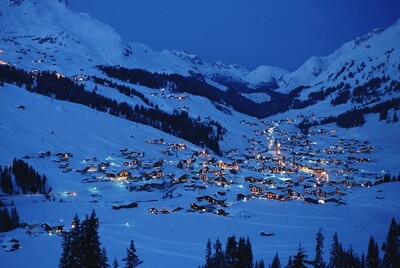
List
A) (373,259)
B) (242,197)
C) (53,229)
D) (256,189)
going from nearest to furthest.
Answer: (373,259)
(53,229)
(242,197)
(256,189)

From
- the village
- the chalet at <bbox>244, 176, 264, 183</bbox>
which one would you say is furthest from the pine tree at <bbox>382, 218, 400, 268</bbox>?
the chalet at <bbox>244, 176, 264, 183</bbox>

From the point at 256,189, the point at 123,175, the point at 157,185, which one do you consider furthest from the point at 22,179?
the point at 256,189

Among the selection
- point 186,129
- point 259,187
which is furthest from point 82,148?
point 186,129

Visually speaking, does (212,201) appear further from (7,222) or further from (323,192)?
(7,222)

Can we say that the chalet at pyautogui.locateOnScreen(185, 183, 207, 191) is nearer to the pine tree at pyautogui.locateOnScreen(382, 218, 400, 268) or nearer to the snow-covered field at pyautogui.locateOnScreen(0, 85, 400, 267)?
the snow-covered field at pyautogui.locateOnScreen(0, 85, 400, 267)

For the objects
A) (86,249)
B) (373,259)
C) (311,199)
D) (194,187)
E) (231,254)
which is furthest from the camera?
(194,187)

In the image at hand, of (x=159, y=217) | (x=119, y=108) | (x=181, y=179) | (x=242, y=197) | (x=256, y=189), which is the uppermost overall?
(x=119, y=108)
